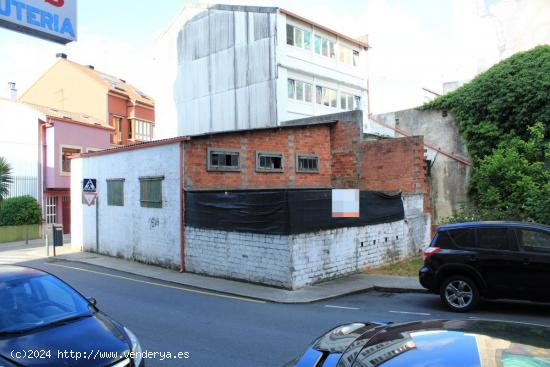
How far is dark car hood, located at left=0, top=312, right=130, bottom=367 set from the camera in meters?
4.00

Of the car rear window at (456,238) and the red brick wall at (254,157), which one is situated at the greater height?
the red brick wall at (254,157)

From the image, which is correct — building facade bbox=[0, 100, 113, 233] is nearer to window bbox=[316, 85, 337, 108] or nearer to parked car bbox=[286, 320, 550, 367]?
window bbox=[316, 85, 337, 108]

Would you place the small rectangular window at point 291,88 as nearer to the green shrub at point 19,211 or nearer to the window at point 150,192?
the green shrub at point 19,211

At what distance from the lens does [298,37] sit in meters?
34.0

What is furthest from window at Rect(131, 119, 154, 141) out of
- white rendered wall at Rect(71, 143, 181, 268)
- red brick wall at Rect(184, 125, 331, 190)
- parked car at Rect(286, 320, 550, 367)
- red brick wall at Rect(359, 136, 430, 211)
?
parked car at Rect(286, 320, 550, 367)

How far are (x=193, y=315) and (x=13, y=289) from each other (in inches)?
158

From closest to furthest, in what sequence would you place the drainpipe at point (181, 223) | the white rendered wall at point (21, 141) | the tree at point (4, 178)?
the drainpipe at point (181, 223) → the tree at point (4, 178) → the white rendered wall at point (21, 141)

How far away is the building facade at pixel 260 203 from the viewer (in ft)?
38.0

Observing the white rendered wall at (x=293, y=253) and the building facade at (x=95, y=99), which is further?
the building facade at (x=95, y=99)

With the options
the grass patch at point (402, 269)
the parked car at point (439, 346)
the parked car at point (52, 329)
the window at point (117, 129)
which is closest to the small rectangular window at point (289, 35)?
the window at point (117, 129)

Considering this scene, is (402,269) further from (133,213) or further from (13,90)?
(13,90)

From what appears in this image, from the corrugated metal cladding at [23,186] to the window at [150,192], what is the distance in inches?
606

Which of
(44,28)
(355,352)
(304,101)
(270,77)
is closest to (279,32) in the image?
(270,77)

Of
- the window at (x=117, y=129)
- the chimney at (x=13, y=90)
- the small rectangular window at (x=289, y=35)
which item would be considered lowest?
the window at (x=117, y=129)
